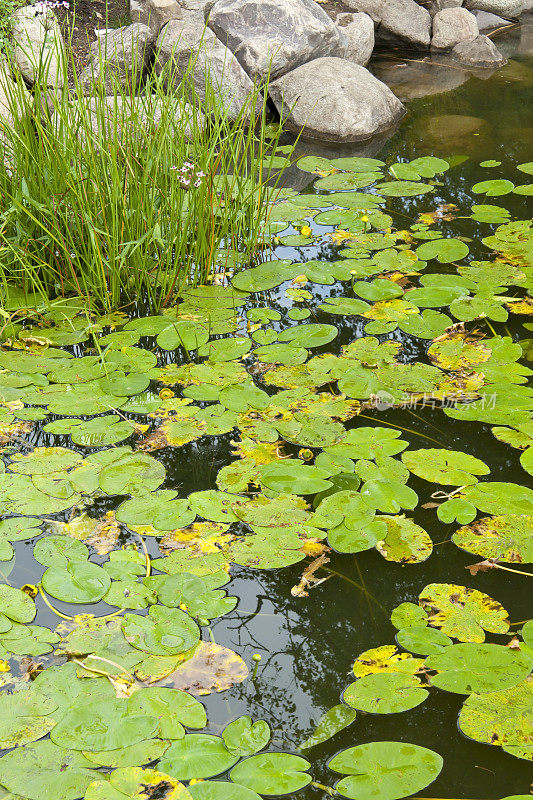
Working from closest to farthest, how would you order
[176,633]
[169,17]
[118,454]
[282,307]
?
[176,633] → [118,454] → [282,307] → [169,17]

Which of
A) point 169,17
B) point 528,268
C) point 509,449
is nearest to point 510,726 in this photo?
point 509,449

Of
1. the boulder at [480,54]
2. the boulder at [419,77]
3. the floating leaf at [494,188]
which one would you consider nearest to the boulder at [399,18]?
the boulder at [419,77]

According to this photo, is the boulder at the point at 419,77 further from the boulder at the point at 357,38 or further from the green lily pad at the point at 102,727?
the green lily pad at the point at 102,727

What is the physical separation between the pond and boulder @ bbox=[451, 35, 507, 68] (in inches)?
136

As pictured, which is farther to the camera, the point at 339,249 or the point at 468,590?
the point at 339,249

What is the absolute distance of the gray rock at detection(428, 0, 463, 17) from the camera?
20.7 ft

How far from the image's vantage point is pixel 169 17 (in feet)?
16.2

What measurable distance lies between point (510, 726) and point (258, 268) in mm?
2111

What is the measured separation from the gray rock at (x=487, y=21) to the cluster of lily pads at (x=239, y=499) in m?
4.39

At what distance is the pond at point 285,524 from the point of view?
1.33 m

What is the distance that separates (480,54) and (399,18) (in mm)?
752

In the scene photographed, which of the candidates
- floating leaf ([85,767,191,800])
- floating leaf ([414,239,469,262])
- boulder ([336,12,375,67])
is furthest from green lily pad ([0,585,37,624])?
boulder ([336,12,375,67])

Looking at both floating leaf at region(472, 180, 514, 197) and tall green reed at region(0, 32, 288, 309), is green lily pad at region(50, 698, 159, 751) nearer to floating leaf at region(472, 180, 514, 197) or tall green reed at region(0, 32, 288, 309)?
tall green reed at region(0, 32, 288, 309)

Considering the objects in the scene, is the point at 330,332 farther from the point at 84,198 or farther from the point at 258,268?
the point at 84,198
